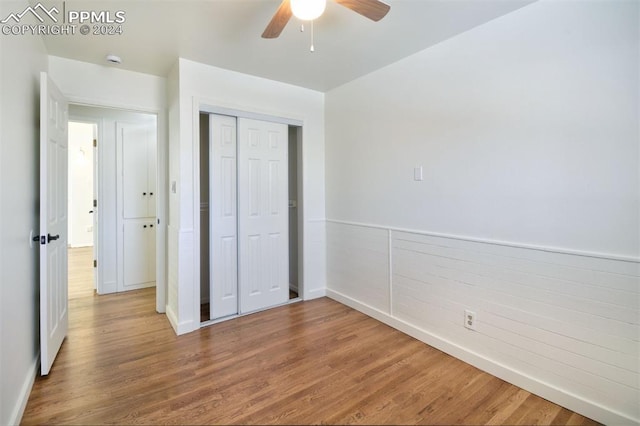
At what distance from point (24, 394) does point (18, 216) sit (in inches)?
41.8

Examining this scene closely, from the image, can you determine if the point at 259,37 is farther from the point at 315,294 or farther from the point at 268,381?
the point at 315,294

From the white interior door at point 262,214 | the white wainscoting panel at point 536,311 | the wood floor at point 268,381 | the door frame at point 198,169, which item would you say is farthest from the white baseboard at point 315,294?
the white wainscoting panel at point 536,311

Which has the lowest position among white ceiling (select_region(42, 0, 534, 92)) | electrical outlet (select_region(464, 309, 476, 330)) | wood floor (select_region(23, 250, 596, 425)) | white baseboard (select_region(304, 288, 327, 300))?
wood floor (select_region(23, 250, 596, 425))

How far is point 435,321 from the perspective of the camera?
249 cm

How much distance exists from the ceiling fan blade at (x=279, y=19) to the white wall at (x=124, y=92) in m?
1.88

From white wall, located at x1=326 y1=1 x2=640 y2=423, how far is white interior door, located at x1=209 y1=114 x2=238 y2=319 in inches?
60.3

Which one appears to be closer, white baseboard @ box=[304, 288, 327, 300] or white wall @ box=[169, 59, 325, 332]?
white wall @ box=[169, 59, 325, 332]

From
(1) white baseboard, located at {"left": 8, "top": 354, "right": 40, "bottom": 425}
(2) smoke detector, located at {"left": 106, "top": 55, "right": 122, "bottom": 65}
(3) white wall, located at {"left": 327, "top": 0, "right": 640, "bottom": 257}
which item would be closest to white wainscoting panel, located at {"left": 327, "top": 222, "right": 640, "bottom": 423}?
(3) white wall, located at {"left": 327, "top": 0, "right": 640, "bottom": 257}

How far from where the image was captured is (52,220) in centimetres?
221

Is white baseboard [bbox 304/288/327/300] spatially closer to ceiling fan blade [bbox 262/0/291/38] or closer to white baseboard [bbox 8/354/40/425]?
white baseboard [bbox 8/354/40/425]

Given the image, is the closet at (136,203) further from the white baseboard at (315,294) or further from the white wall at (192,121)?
the white baseboard at (315,294)

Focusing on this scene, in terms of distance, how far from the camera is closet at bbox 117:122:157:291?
398 centimetres

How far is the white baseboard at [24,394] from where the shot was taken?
159 centimetres

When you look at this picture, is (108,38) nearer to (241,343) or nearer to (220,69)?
(220,69)
